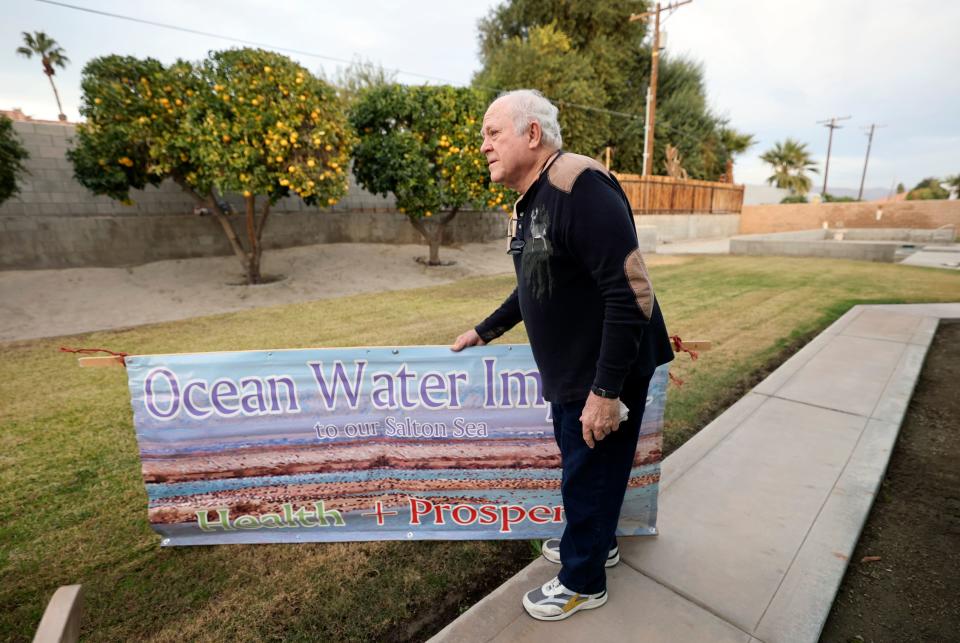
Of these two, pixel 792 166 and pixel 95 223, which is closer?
pixel 95 223

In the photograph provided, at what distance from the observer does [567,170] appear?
1593 millimetres

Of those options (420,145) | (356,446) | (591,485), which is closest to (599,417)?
(591,485)

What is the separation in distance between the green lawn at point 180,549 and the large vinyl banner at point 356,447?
0.17 m

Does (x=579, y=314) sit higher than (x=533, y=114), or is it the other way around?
(x=533, y=114)

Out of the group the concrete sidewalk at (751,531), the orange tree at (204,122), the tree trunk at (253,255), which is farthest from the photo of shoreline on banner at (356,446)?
the tree trunk at (253,255)

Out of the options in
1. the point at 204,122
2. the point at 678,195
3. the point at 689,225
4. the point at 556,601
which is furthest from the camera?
the point at 689,225

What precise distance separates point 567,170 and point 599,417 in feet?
2.87

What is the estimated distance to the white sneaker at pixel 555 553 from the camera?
Result: 227 centimetres

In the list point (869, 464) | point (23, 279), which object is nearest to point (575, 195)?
point (869, 464)

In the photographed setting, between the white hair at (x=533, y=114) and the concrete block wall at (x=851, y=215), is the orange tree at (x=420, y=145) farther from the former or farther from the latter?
the concrete block wall at (x=851, y=215)

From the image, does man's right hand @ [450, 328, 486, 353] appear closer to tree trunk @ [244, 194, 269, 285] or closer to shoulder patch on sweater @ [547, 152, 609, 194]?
shoulder patch on sweater @ [547, 152, 609, 194]

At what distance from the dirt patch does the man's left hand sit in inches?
51.4

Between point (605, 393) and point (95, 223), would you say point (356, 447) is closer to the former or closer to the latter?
point (605, 393)

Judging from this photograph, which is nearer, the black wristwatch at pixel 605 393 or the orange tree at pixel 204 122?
the black wristwatch at pixel 605 393
